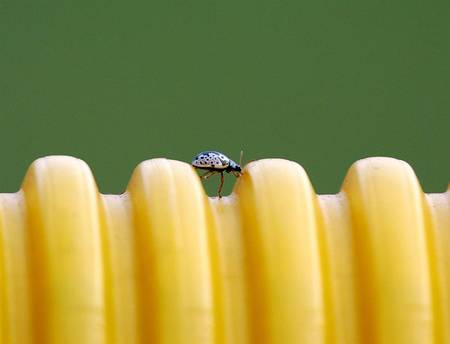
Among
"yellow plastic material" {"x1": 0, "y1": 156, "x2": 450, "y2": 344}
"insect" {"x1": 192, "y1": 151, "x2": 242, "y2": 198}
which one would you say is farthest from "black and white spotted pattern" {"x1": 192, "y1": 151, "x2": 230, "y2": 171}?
"yellow plastic material" {"x1": 0, "y1": 156, "x2": 450, "y2": 344}

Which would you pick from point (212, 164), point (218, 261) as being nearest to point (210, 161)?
point (212, 164)

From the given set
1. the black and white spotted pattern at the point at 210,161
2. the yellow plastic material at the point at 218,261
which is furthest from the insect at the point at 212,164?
the yellow plastic material at the point at 218,261

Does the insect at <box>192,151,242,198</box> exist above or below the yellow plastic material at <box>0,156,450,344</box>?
above

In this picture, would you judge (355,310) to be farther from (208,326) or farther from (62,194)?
(62,194)

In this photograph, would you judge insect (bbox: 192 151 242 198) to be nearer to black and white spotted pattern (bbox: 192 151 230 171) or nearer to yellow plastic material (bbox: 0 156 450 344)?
black and white spotted pattern (bbox: 192 151 230 171)

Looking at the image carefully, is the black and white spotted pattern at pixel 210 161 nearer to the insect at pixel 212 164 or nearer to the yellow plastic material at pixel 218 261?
the insect at pixel 212 164

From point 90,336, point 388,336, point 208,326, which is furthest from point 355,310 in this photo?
point 90,336
